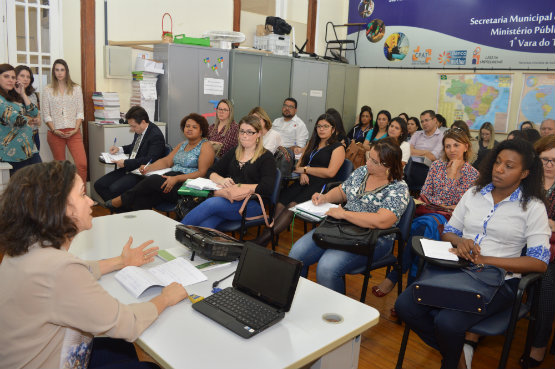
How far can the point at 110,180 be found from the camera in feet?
14.5

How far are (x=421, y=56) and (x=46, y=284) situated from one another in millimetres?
7010

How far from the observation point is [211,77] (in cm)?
591

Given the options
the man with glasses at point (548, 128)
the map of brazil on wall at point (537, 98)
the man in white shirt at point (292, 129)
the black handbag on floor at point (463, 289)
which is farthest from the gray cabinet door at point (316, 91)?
the black handbag on floor at point (463, 289)

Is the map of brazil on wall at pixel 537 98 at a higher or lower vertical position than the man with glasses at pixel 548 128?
higher

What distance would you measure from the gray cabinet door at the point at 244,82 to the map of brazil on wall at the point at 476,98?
291 cm

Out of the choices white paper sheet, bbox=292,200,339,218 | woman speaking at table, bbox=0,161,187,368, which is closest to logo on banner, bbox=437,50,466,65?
white paper sheet, bbox=292,200,339,218

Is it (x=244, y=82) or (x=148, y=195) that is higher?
(x=244, y=82)

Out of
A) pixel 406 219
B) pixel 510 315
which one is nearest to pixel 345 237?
pixel 406 219

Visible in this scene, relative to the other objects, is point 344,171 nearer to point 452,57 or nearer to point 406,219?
point 406,219

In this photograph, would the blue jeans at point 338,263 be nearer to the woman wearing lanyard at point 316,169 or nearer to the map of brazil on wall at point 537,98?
the woman wearing lanyard at point 316,169

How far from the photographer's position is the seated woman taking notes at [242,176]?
10.7ft

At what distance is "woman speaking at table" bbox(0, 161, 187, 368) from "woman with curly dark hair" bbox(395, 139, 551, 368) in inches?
56.7

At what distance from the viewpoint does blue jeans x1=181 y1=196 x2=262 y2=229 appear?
3.25m

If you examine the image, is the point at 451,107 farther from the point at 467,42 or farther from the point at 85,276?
the point at 85,276
